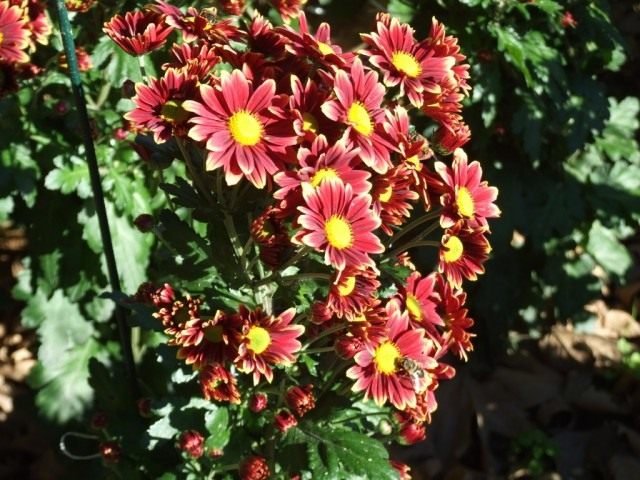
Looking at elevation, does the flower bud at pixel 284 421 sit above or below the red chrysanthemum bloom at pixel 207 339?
below

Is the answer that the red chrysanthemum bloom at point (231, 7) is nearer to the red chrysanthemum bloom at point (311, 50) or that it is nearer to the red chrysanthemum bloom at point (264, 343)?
the red chrysanthemum bloom at point (311, 50)

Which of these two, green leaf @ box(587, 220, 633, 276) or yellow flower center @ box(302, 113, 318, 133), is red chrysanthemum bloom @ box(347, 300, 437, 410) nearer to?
yellow flower center @ box(302, 113, 318, 133)

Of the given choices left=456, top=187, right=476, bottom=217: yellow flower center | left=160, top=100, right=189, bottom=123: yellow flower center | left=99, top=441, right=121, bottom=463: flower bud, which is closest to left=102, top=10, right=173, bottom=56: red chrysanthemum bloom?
left=160, top=100, right=189, bottom=123: yellow flower center

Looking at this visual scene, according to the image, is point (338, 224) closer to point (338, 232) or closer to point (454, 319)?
point (338, 232)

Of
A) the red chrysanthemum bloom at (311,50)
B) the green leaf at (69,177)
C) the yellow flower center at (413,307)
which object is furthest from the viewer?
the green leaf at (69,177)

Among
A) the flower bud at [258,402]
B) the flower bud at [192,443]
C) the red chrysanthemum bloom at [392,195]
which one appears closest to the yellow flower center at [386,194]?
the red chrysanthemum bloom at [392,195]

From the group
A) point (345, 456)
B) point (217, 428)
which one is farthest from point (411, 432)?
point (217, 428)
